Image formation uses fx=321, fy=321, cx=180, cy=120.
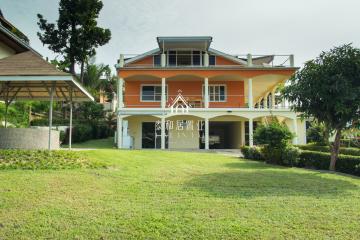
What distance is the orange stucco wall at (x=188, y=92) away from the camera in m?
28.2

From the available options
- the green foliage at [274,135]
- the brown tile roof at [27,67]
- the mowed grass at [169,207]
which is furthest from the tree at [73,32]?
the mowed grass at [169,207]

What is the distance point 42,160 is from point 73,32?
25572mm

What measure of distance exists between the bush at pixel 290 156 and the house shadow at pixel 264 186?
4.06 meters

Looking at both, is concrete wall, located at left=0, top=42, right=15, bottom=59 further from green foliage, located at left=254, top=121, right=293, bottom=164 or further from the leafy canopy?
the leafy canopy

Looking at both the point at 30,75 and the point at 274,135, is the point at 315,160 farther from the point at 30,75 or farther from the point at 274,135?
the point at 30,75

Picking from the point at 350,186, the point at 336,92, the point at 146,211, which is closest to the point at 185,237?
the point at 146,211

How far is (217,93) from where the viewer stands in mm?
28797

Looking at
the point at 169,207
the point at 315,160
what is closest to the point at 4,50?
the point at 169,207

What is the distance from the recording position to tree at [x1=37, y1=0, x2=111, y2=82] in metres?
32.4

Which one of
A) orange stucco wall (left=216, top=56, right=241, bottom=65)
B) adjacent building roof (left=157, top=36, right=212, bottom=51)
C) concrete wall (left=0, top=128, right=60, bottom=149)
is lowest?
concrete wall (left=0, top=128, right=60, bottom=149)

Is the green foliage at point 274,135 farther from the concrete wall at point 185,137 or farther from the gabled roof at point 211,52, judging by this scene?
the gabled roof at point 211,52

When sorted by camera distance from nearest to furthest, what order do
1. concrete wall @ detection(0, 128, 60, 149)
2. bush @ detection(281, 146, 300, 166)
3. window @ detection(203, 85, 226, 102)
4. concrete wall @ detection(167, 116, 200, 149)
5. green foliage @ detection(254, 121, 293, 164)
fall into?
concrete wall @ detection(0, 128, 60, 149) < bush @ detection(281, 146, 300, 166) < green foliage @ detection(254, 121, 293, 164) < concrete wall @ detection(167, 116, 200, 149) < window @ detection(203, 85, 226, 102)

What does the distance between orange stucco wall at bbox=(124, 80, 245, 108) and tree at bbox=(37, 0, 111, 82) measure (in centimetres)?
777

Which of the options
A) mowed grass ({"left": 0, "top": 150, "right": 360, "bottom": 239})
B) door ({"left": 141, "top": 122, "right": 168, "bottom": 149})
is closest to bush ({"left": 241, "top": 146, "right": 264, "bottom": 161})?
mowed grass ({"left": 0, "top": 150, "right": 360, "bottom": 239})
